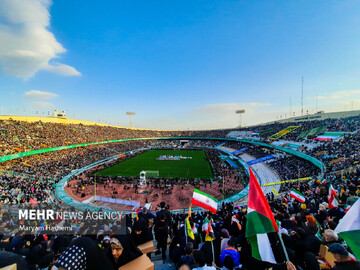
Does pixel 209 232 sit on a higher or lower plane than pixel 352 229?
lower

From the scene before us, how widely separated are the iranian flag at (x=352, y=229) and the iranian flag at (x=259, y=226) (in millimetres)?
1039

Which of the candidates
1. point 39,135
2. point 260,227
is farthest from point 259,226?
point 39,135

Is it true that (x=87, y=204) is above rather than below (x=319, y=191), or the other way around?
below

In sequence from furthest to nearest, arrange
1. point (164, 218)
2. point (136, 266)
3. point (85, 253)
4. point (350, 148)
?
→ point (350, 148) < point (164, 218) < point (136, 266) < point (85, 253)

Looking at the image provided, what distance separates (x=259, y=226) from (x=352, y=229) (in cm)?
147

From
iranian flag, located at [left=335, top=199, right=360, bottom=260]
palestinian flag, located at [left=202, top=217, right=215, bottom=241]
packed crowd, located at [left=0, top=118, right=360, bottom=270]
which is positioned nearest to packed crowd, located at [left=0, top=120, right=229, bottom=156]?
packed crowd, located at [left=0, top=118, right=360, bottom=270]

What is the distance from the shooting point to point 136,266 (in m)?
2.54

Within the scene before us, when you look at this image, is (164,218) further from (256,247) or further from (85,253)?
(85,253)

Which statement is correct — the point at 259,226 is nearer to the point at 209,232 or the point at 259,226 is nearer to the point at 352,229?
the point at 352,229

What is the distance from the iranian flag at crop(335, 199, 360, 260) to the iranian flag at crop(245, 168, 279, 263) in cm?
104

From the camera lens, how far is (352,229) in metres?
2.99

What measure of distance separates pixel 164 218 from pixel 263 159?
118ft

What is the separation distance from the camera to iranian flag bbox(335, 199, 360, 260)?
290 cm

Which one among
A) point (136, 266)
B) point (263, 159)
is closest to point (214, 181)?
point (263, 159)
